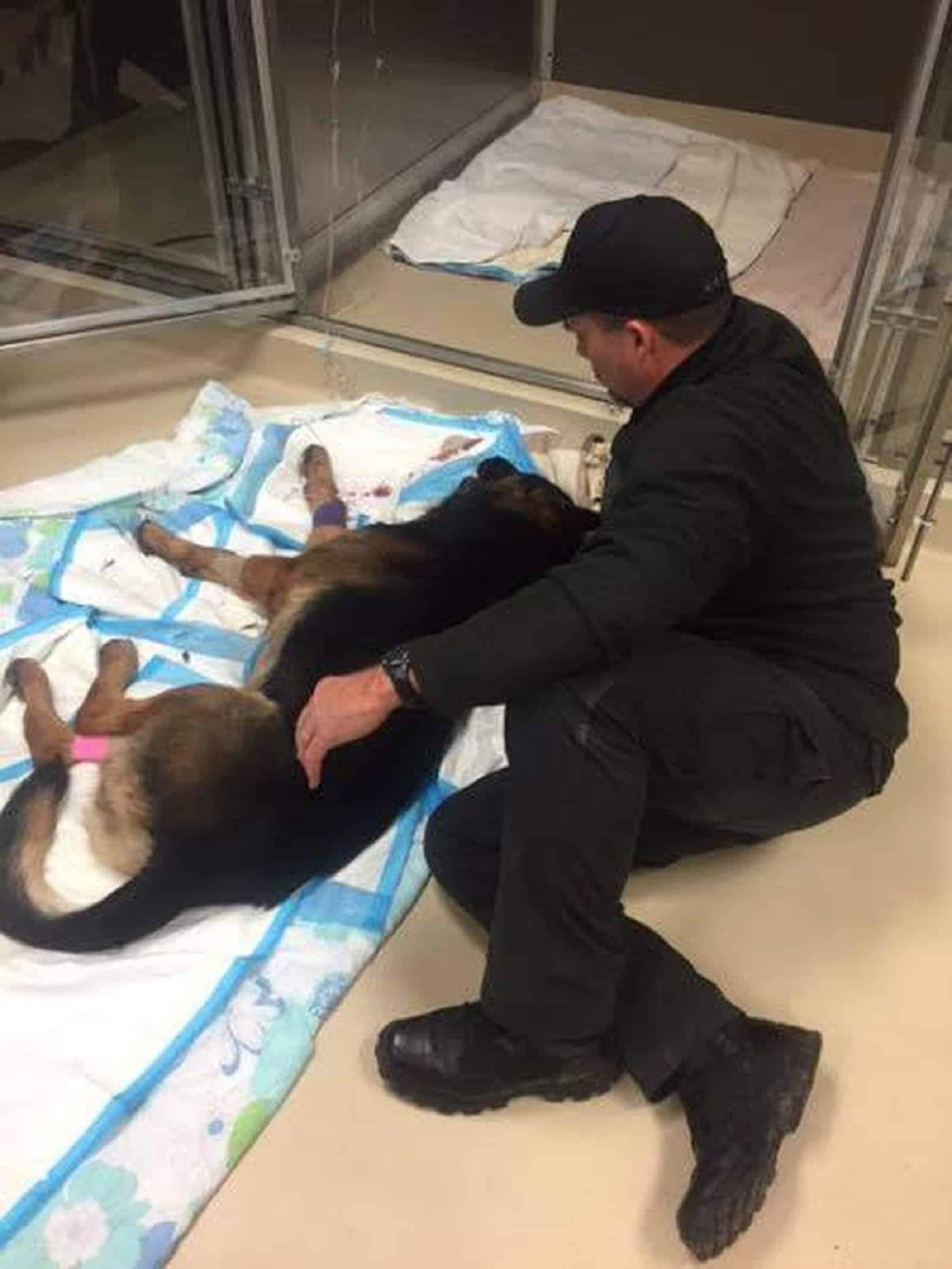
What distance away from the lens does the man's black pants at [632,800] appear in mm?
1307

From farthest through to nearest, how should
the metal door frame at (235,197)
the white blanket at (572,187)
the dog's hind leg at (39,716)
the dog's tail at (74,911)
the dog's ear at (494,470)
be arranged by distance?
1. the white blanket at (572,187)
2. the metal door frame at (235,197)
3. the dog's ear at (494,470)
4. the dog's hind leg at (39,716)
5. the dog's tail at (74,911)

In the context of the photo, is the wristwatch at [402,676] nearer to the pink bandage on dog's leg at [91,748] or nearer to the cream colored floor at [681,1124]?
the cream colored floor at [681,1124]

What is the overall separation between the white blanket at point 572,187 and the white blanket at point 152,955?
1025mm

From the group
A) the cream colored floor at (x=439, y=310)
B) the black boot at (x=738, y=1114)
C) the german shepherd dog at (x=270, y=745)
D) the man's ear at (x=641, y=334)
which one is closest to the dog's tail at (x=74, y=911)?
the german shepherd dog at (x=270, y=745)

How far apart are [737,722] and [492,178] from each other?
2.69 m

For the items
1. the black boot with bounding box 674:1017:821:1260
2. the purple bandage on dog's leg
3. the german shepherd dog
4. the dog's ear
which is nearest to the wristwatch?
the german shepherd dog

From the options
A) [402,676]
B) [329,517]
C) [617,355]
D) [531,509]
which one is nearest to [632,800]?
[402,676]

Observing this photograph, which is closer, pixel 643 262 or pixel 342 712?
pixel 643 262

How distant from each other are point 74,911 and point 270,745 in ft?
1.22

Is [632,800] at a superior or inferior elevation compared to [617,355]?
inferior

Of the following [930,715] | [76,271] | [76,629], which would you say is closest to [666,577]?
[930,715]

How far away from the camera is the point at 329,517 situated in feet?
7.93

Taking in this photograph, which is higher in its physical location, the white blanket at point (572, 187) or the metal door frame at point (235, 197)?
the metal door frame at point (235, 197)

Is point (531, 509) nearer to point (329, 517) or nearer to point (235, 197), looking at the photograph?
point (329, 517)
